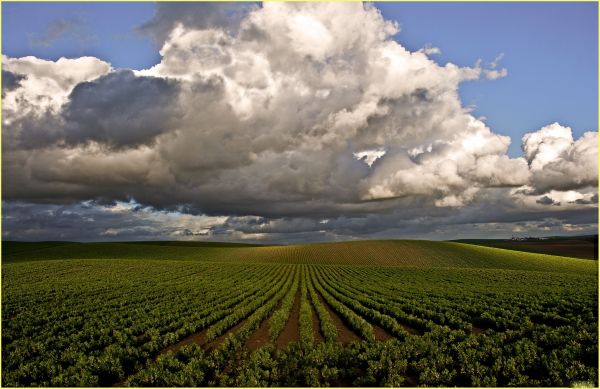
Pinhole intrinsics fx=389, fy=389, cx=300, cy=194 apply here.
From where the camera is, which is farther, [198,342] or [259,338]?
[259,338]

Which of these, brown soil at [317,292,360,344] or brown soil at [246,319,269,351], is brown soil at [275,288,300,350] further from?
brown soil at [317,292,360,344]

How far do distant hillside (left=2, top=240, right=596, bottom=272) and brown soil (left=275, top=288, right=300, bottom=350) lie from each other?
76211mm

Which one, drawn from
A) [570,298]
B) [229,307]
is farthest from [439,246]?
[229,307]

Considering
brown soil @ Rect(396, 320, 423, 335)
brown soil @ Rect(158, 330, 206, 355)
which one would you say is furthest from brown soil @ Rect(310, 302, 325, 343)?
brown soil @ Rect(158, 330, 206, 355)

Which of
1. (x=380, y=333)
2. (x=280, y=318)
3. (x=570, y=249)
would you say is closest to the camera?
(x=380, y=333)

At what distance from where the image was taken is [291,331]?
24359mm

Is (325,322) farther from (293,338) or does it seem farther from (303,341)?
(303,341)

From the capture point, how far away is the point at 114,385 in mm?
15945

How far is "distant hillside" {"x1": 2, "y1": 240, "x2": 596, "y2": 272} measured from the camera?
104 metres

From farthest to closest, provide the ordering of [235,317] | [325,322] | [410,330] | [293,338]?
[235,317], [325,322], [410,330], [293,338]

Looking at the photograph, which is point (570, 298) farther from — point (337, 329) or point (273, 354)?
point (273, 354)

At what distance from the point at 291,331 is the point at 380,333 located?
547 centimetres

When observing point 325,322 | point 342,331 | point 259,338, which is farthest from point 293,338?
point 325,322

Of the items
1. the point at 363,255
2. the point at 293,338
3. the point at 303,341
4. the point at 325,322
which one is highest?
the point at 303,341
